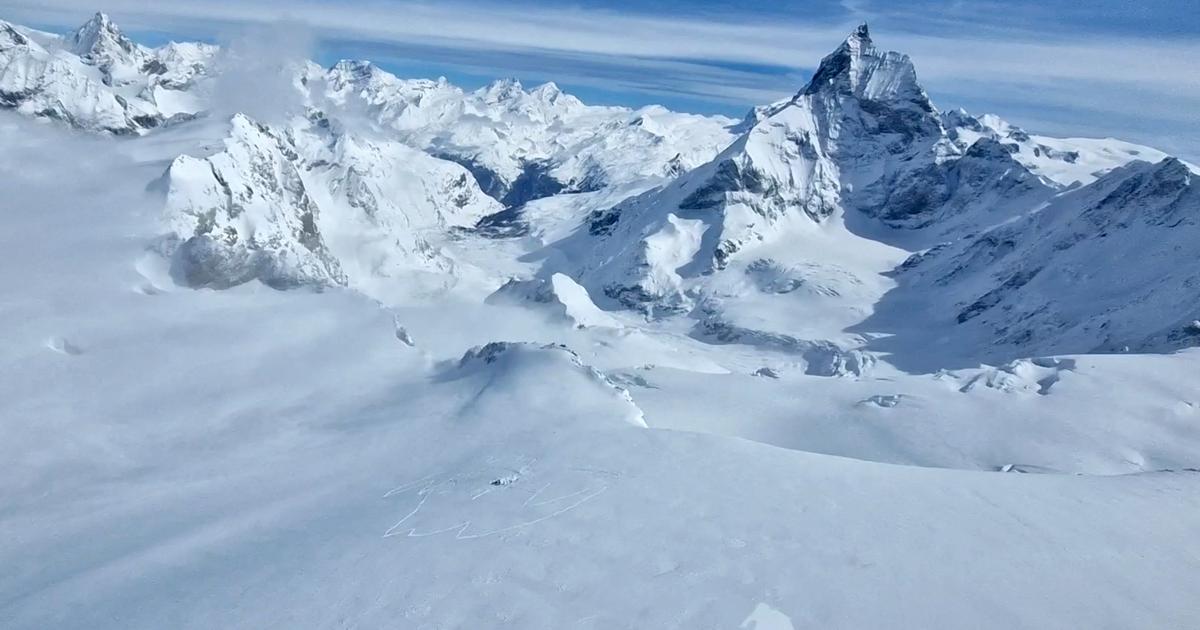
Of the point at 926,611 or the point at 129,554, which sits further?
the point at 129,554

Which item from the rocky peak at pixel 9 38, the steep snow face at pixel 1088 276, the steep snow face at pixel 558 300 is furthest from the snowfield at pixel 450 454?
the steep snow face at pixel 1088 276

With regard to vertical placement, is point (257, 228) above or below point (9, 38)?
below

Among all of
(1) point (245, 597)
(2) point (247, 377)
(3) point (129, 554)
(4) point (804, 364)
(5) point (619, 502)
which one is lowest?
(4) point (804, 364)

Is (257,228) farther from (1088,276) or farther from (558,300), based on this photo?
(1088,276)

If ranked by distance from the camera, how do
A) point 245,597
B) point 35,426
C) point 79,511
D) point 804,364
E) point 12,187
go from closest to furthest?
point 245,597, point 79,511, point 35,426, point 12,187, point 804,364

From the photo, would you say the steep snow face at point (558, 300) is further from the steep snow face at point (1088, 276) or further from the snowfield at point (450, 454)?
the steep snow face at point (1088, 276)

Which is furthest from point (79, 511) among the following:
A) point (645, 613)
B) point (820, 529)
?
point (820, 529)

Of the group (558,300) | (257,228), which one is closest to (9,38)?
(257,228)

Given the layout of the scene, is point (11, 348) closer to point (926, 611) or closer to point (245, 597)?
point (245, 597)

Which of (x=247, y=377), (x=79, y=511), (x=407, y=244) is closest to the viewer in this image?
(x=79, y=511)
